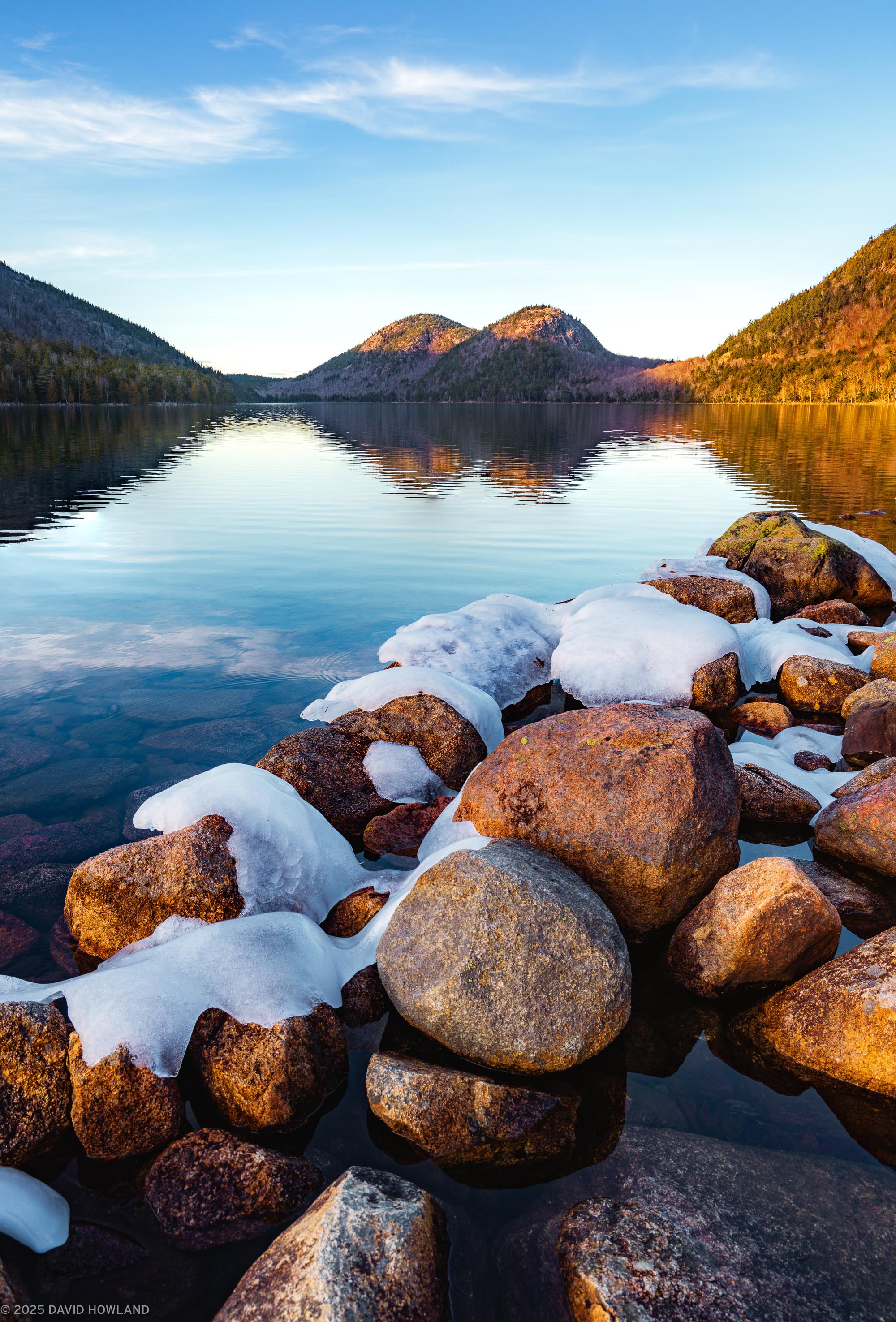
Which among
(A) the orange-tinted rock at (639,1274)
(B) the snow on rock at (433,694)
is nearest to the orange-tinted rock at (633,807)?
(A) the orange-tinted rock at (639,1274)

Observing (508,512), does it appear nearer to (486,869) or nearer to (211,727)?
(211,727)

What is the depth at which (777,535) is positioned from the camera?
1752 cm

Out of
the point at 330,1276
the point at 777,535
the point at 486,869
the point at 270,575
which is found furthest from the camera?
the point at 270,575

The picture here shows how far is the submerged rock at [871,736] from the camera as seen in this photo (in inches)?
351

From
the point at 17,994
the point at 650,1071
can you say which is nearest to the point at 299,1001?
the point at 17,994

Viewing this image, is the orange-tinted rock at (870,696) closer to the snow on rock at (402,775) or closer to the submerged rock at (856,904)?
the submerged rock at (856,904)

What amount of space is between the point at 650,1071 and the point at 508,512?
27.3 metres

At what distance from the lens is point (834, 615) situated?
1436 centimetres

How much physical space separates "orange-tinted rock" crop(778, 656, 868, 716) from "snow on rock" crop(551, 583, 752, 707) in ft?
Result: 2.67

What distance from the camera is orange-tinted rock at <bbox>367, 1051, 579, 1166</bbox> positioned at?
450 cm

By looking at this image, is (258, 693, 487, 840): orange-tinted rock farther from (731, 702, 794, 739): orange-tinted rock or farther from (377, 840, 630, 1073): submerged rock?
(731, 702, 794, 739): orange-tinted rock

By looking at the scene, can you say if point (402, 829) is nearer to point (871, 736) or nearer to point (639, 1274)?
point (639, 1274)

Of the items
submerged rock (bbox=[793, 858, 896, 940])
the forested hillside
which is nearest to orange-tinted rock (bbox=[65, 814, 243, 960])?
submerged rock (bbox=[793, 858, 896, 940])

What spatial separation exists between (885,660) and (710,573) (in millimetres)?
6006
